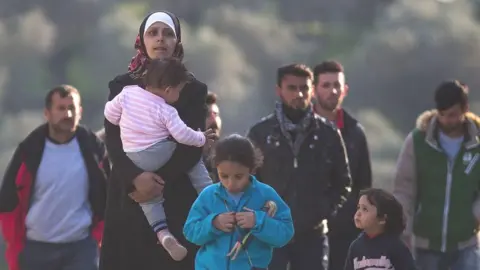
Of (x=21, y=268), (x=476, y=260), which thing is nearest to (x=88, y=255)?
(x=21, y=268)

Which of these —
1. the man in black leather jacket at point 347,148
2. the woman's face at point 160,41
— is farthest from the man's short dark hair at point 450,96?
the woman's face at point 160,41

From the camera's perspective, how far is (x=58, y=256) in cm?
805

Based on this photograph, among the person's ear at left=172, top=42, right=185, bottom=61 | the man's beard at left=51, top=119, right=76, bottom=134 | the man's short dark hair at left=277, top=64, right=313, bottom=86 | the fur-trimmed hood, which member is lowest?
the fur-trimmed hood

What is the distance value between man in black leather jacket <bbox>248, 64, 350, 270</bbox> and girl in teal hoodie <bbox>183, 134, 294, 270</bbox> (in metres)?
2.03

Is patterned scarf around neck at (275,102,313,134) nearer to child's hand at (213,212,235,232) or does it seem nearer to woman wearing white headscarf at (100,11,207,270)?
woman wearing white headscarf at (100,11,207,270)

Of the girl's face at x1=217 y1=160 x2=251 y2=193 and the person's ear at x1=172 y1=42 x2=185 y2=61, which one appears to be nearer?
the girl's face at x1=217 y1=160 x2=251 y2=193

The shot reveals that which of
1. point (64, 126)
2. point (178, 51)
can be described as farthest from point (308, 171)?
point (178, 51)

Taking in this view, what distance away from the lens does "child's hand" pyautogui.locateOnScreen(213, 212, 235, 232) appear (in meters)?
5.27

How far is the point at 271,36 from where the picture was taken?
20.3 m

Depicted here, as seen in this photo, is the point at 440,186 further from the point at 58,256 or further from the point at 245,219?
the point at 245,219

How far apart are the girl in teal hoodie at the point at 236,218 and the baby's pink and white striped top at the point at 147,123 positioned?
0.17 metres

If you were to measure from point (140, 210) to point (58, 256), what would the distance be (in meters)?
2.71

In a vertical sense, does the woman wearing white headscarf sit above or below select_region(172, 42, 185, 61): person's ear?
below


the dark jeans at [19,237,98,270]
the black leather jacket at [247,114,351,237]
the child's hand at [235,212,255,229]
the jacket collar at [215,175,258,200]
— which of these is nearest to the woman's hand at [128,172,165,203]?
the jacket collar at [215,175,258,200]
